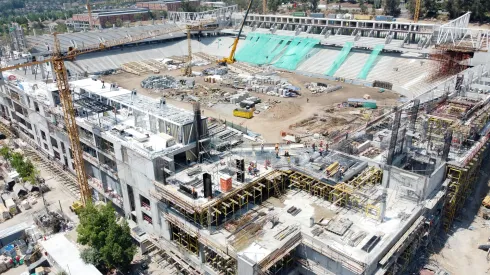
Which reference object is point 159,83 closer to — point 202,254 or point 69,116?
point 69,116

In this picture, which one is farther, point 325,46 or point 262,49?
point 262,49

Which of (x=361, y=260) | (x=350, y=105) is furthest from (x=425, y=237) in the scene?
(x=350, y=105)

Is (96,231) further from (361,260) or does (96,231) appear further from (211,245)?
(361,260)

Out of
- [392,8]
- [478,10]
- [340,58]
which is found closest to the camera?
[340,58]

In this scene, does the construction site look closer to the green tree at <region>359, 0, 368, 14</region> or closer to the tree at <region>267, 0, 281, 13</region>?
the green tree at <region>359, 0, 368, 14</region>

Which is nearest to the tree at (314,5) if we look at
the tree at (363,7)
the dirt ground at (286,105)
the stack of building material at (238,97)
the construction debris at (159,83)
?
the tree at (363,7)

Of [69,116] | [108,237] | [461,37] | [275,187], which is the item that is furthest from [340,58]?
[108,237]
